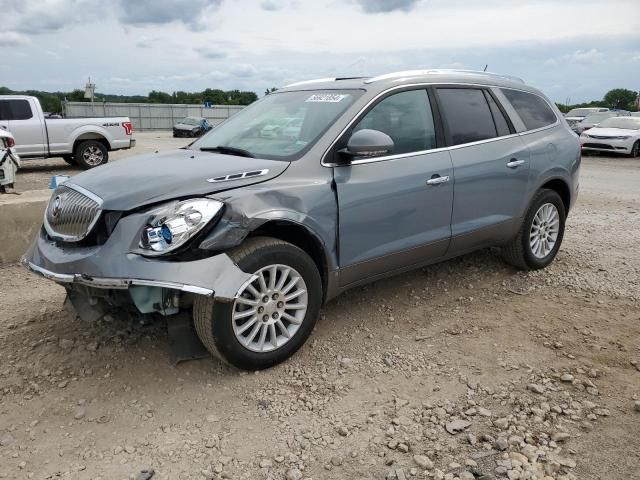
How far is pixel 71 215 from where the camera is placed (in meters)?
3.30

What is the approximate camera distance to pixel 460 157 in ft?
14.2

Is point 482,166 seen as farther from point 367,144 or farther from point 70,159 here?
point 70,159

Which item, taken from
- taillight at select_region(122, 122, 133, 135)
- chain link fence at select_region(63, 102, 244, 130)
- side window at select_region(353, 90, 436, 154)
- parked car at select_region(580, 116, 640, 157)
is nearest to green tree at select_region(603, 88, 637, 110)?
chain link fence at select_region(63, 102, 244, 130)

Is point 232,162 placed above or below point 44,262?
above

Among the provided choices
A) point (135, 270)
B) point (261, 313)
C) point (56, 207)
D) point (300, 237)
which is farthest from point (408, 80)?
point (56, 207)

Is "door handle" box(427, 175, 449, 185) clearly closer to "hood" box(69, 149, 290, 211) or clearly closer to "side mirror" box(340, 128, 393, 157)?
"side mirror" box(340, 128, 393, 157)

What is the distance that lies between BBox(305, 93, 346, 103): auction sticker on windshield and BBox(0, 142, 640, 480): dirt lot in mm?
1598

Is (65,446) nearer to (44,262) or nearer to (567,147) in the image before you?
(44,262)

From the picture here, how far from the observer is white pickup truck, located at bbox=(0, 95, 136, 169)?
13.7 metres

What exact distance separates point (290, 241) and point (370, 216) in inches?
23.7

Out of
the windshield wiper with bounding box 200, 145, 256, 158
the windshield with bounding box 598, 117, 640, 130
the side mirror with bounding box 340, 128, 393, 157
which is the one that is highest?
the side mirror with bounding box 340, 128, 393, 157

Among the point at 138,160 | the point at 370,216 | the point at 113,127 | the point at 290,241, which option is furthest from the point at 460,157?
the point at 113,127

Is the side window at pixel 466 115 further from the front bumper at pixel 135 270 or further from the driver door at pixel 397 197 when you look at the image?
the front bumper at pixel 135 270

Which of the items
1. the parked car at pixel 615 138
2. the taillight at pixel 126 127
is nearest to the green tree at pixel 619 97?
the parked car at pixel 615 138
